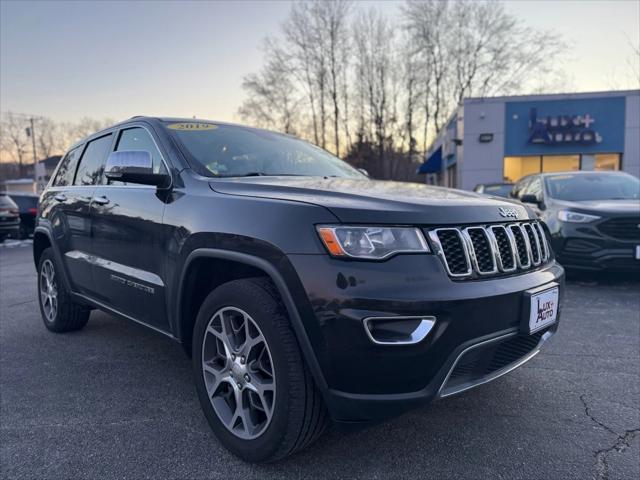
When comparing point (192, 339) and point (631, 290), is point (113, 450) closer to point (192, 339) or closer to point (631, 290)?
point (192, 339)

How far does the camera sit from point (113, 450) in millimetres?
2309

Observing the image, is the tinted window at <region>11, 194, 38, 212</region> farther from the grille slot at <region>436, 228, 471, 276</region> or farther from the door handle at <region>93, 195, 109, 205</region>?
the grille slot at <region>436, 228, 471, 276</region>

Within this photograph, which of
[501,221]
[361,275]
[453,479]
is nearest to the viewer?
[361,275]

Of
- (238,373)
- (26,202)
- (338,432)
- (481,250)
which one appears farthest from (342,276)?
(26,202)

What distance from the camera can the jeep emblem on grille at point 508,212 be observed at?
→ 2258 millimetres

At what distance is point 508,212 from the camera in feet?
7.58

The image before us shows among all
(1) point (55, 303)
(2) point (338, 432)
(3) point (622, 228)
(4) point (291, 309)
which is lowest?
(2) point (338, 432)

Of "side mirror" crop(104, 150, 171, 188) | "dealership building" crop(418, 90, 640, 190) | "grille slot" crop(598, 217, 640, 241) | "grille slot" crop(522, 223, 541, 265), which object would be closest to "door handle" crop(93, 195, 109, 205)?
"side mirror" crop(104, 150, 171, 188)

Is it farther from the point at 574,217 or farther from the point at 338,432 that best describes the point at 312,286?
the point at 574,217

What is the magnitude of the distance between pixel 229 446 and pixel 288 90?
34.9 meters

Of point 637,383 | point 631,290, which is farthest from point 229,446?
point 631,290

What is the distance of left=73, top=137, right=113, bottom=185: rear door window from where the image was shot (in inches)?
141

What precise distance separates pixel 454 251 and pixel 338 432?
1.07 meters

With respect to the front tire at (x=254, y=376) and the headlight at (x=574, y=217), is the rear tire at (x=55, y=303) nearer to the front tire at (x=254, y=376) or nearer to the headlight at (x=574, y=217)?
the front tire at (x=254, y=376)
